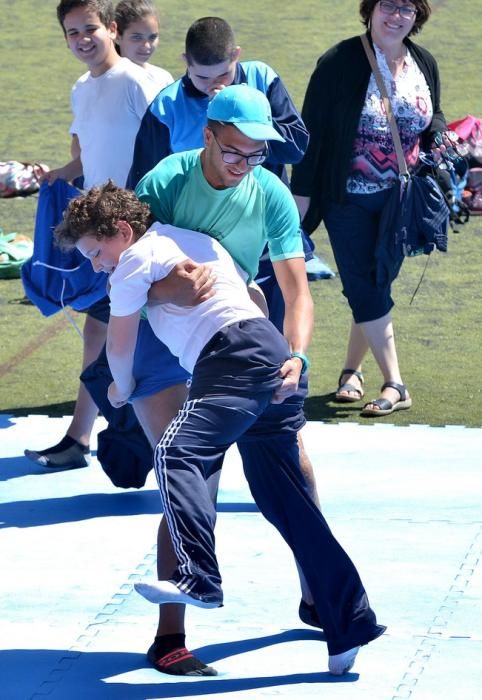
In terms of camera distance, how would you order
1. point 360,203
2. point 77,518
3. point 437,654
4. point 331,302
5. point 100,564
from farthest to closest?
point 331,302 → point 360,203 → point 77,518 → point 100,564 → point 437,654

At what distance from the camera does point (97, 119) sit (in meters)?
6.34

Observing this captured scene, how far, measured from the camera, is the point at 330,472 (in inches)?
248

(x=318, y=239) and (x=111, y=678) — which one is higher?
(x=111, y=678)

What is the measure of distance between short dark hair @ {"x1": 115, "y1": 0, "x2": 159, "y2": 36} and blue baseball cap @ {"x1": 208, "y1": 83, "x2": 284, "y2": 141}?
3309 mm

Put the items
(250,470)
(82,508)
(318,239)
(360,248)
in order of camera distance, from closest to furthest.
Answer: (250,470)
(82,508)
(360,248)
(318,239)

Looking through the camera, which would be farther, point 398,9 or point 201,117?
point 398,9

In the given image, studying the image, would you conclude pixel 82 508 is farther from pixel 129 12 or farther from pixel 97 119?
pixel 129 12

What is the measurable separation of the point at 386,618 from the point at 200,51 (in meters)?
2.15

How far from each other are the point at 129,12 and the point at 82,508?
110 inches

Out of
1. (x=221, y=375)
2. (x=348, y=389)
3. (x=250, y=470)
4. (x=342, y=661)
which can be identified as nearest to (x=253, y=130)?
(x=221, y=375)

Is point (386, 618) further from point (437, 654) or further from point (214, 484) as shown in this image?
point (214, 484)

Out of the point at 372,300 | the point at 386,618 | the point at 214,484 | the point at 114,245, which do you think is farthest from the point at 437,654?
the point at 372,300

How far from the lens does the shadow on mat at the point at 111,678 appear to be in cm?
432

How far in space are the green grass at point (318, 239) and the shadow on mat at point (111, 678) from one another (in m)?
2.68
